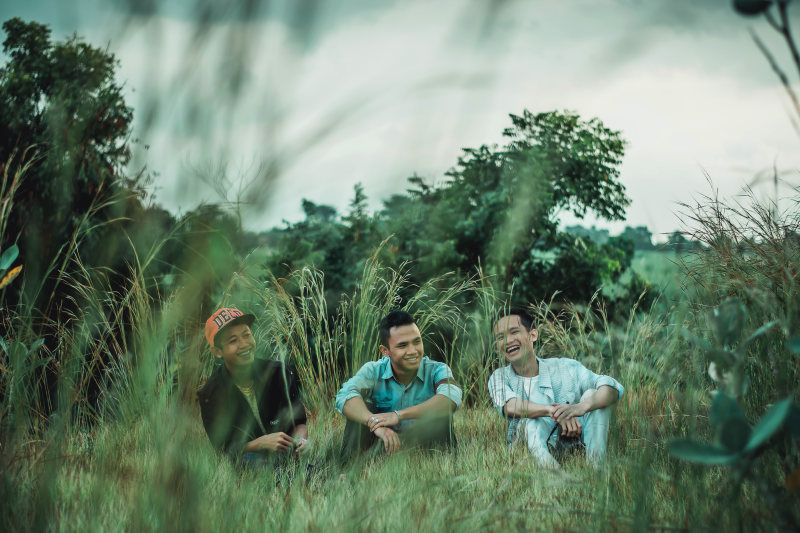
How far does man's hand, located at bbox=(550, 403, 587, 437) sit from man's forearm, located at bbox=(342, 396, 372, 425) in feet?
2.77

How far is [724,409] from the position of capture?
79cm

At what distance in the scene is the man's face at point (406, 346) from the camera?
272 cm

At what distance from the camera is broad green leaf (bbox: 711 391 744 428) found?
0.77 metres

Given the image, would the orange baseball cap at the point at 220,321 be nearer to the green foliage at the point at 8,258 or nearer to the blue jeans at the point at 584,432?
the green foliage at the point at 8,258

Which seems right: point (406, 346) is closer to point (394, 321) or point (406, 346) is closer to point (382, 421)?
point (394, 321)

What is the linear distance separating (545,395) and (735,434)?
2216 mm

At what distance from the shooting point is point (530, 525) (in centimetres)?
125

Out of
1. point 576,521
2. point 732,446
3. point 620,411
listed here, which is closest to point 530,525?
point 576,521

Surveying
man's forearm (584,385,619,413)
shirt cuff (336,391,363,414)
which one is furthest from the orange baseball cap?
man's forearm (584,385,619,413)

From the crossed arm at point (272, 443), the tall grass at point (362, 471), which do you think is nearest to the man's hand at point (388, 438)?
the tall grass at point (362, 471)

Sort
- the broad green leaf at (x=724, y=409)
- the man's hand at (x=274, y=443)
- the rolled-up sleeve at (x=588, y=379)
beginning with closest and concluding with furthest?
the broad green leaf at (x=724, y=409) → the man's hand at (x=274, y=443) → the rolled-up sleeve at (x=588, y=379)

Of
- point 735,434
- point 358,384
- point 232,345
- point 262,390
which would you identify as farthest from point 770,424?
point 358,384

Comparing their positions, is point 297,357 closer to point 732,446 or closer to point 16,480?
point 16,480

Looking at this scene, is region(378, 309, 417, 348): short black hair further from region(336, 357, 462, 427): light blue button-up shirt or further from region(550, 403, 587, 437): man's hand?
region(550, 403, 587, 437): man's hand
